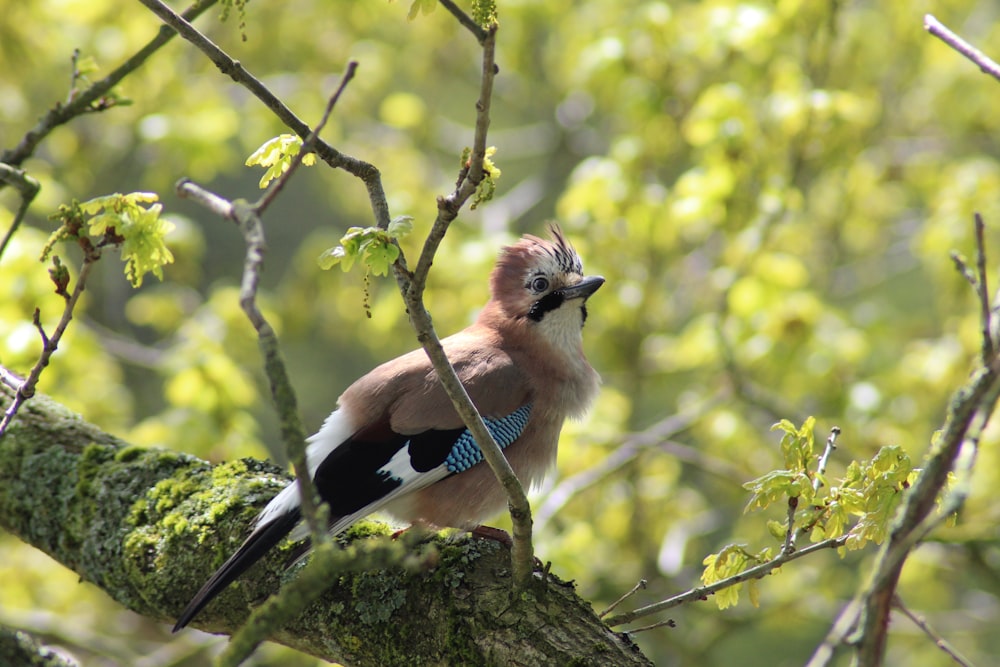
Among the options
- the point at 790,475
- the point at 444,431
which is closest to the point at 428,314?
the point at 790,475

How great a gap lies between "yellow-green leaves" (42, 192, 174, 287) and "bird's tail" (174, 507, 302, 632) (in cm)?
82

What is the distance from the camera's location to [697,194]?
518 centimetres

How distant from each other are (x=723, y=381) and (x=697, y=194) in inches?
51.9

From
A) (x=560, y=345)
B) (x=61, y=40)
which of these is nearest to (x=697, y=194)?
(x=560, y=345)

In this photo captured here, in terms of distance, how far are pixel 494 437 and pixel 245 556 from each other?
1.10 m

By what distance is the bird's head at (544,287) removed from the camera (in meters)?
4.45

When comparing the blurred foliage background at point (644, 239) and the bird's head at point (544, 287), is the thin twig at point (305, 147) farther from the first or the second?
the blurred foliage background at point (644, 239)

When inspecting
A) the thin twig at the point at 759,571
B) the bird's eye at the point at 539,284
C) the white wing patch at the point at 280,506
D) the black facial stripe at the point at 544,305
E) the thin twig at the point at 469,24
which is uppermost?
the bird's eye at the point at 539,284

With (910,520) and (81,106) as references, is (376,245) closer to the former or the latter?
(910,520)

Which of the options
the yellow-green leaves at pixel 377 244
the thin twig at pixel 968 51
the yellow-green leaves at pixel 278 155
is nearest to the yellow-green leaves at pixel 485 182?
the yellow-green leaves at pixel 377 244

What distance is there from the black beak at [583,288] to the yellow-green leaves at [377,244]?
86.4 inches

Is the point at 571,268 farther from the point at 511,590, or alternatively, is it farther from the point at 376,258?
the point at 376,258

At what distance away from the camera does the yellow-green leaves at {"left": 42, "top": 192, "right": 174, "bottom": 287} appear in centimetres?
267

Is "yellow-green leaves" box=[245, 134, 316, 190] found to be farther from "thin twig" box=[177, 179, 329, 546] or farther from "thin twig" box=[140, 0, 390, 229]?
"thin twig" box=[177, 179, 329, 546]
